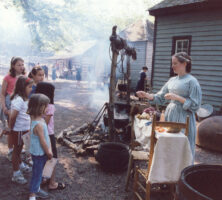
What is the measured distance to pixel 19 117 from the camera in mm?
3725

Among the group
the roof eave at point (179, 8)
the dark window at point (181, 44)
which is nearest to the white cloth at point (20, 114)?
the dark window at point (181, 44)

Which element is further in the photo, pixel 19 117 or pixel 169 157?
pixel 19 117

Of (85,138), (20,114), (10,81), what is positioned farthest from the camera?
(85,138)

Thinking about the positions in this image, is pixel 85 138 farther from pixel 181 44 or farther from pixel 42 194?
pixel 181 44

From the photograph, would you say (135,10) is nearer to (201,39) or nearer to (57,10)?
(57,10)

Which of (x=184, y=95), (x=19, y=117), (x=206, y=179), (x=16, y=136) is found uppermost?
(x=184, y=95)

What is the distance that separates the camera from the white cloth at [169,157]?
2820mm

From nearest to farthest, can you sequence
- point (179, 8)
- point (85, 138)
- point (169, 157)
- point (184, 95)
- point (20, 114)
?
point (169, 157) → point (184, 95) → point (20, 114) → point (85, 138) → point (179, 8)

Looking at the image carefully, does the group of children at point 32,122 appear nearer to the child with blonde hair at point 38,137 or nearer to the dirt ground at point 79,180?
the child with blonde hair at point 38,137

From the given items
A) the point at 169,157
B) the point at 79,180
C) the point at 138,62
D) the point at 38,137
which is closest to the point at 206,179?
the point at 169,157

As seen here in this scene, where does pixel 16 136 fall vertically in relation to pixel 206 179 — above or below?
below

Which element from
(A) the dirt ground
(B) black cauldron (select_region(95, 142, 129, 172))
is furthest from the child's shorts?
(B) black cauldron (select_region(95, 142, 129, 172))

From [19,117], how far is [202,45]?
8302 millimetres

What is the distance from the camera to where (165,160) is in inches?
113
